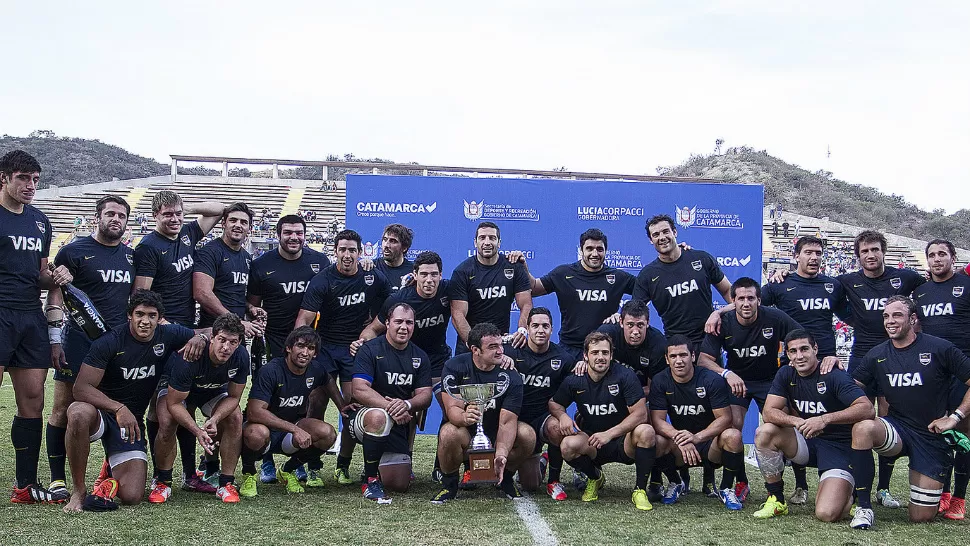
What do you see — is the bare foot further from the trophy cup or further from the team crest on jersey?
the team crest on jersey

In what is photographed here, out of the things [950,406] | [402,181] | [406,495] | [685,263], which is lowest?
[406,495]

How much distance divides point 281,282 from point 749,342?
11.8 feet

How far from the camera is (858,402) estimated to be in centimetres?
557

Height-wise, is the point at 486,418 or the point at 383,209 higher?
the point at 383,209

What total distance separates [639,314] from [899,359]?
172 centimetres

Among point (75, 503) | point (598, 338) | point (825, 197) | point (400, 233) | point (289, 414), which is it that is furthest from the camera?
point (825, 197)

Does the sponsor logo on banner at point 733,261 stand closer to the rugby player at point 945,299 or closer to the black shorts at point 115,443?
the rugby player at point 945,299

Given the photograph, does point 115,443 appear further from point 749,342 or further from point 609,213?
point 609,213

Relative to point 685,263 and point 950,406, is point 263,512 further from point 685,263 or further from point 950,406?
point 950,406

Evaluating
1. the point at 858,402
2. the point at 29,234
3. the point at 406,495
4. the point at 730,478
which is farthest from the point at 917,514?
the point at 29,234

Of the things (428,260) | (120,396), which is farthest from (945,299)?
(120,396)

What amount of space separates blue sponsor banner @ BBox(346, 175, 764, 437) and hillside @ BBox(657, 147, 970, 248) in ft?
102

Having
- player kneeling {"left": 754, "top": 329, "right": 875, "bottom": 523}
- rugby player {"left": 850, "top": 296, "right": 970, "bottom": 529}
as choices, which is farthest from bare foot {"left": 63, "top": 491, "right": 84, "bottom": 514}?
rugby player {"left": 850, "top": 296, "right": 970, "bottom": 529}

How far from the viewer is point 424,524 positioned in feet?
16.8
